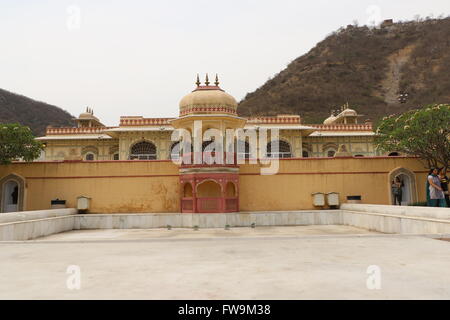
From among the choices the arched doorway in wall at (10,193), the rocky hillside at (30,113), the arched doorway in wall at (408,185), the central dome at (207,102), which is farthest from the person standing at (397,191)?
the rocky hillside at (30,113)

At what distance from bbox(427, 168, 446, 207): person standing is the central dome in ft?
30.9

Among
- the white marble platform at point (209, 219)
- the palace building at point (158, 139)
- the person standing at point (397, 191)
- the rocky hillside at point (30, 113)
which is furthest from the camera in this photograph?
the rocky hillside at point (30, 113)

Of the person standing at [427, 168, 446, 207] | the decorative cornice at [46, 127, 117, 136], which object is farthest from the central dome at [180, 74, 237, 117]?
the decorative cornice at [46, 127, 117, 136]

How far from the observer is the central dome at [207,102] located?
18.0 m

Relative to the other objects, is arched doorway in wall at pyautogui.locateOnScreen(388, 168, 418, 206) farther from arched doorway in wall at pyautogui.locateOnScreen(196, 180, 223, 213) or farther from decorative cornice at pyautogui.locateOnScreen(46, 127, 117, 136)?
decorative cornice at pyautogui.locateOnScreen(46, 127, 117, 136)

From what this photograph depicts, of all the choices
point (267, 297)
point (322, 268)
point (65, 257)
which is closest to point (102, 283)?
point (267, 297)

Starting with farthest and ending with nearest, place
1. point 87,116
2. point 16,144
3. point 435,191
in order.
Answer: point 87,116 < point 16,144 < point 435,191

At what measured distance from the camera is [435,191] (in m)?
12.6

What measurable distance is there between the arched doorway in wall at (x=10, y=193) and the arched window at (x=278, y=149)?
1732 cm

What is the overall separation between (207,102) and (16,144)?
966 cm

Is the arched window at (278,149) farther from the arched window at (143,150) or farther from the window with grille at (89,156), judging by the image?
Answer: the window with grille at (89,156)

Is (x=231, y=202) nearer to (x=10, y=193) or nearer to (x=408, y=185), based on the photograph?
(x=408, y=185)

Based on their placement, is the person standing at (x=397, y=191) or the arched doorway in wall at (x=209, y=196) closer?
the arched doorway in wall at (x=209, y=196)

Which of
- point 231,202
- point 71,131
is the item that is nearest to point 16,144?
point 231,202
